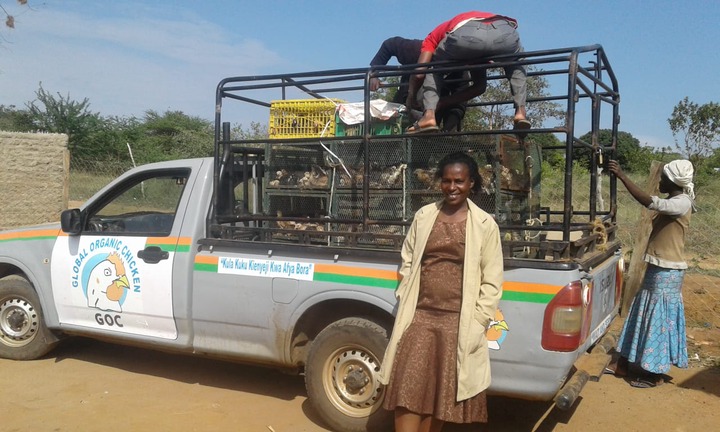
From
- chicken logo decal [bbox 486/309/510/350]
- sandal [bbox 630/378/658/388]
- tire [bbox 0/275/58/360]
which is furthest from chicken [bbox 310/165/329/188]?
sandal [bbox 630/378/658/388]

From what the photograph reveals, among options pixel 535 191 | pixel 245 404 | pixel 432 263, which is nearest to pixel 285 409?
pixel 245 404

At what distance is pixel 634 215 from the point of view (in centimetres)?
1293

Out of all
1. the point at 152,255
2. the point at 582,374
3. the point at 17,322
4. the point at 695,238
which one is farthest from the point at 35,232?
the point at 695,238

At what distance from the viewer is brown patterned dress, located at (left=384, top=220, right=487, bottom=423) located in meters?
3.11

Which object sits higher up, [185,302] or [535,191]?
[535,191]

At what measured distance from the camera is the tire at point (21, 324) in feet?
17.5

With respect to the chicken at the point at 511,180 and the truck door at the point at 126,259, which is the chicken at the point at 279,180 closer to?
the truck door at the point at 126,259

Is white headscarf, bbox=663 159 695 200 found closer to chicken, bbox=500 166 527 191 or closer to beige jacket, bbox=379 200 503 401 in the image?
chicken, bbox=500 166 527 191

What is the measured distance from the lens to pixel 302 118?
15.9ft

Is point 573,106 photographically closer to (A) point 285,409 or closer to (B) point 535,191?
(B) point 535,191

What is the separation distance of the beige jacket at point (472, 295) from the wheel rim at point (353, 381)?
28.3 inches

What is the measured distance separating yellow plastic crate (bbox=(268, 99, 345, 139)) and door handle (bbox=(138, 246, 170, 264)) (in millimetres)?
1228

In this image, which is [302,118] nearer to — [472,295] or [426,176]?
[426,176]

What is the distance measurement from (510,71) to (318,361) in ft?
7.73
